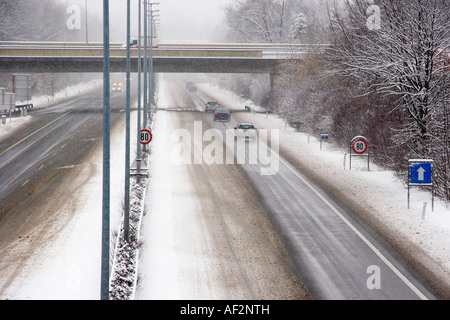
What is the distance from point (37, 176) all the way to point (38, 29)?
289 feet

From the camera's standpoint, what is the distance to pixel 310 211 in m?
22.0

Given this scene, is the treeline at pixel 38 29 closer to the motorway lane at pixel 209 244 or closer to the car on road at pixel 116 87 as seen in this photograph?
the car on road at pixel 116 87

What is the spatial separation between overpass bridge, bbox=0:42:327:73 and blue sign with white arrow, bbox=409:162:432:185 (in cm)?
4057

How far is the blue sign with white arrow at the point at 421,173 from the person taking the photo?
21031 mm

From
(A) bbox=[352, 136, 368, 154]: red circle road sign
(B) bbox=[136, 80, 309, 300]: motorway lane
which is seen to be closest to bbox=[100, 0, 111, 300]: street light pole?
(B) bbox=[136, 80, 309, 300]: motorway lane

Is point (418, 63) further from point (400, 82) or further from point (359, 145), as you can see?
point (359, 145)

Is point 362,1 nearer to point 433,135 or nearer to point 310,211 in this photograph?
point 433,135

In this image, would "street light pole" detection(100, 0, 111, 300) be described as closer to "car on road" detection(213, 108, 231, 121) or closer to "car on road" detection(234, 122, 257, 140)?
"car on road" detection(234, 122, 257, 140)

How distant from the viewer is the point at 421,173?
2109 cm

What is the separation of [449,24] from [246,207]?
12.0 m

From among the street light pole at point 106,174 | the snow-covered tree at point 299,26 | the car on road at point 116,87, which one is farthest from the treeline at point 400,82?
the car on road at point 116,87

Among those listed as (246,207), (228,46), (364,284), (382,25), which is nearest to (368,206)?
(246,207)

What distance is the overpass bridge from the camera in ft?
207

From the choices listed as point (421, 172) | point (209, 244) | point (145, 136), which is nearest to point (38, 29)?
point (145, 136)
